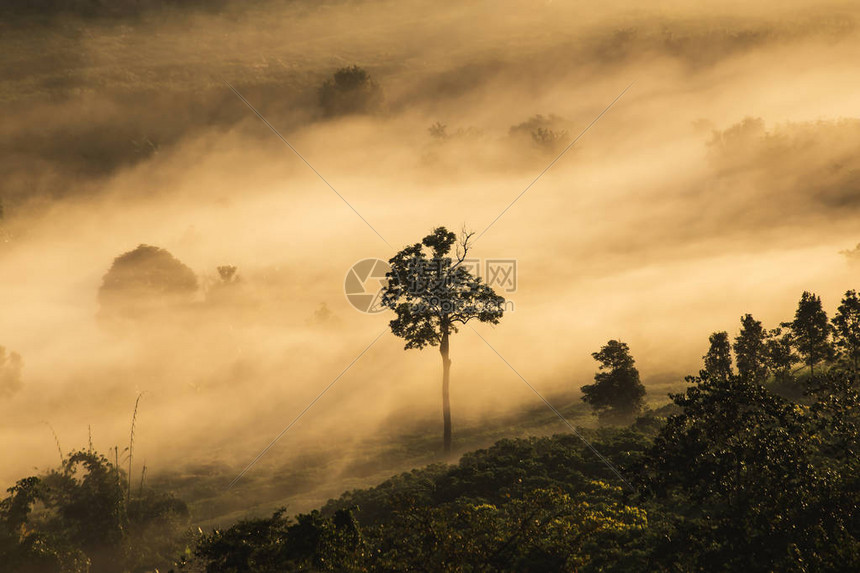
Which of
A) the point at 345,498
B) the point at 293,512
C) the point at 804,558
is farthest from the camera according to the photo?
the point at 293,512

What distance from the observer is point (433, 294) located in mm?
49312

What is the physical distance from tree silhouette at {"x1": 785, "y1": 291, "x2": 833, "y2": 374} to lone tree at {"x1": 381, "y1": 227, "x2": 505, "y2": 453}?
26407mm

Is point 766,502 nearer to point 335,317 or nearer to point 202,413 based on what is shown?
point 202,413

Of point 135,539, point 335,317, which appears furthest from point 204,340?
point 135,539

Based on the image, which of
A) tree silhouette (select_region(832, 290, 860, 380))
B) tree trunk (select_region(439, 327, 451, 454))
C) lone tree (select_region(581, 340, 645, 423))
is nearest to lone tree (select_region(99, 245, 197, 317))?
tree trunk (select_region(439, 327, 451, 454))

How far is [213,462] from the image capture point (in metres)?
71.2

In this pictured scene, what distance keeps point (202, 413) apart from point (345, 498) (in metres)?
60.9

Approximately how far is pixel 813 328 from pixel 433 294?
1326 inches

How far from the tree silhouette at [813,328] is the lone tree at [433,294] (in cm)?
2641

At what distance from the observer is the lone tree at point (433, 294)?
48.8m

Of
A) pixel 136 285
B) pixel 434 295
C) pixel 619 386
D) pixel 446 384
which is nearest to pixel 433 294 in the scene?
pixel 434 295

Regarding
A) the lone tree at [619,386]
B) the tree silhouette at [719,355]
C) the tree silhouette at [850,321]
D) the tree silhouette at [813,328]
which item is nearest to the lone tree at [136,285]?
the lone tree at [619,386]

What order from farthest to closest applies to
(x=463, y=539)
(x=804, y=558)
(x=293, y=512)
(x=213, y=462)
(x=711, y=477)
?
(x=213, y=462), (x=293, y=512), (x=463, y=539), (x=711, y=477), (x=804, y=558)

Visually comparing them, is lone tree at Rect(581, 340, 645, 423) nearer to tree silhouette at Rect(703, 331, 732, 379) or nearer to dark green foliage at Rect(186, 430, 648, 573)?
tree silhouette at Rect(703, 331, 732, 379)
